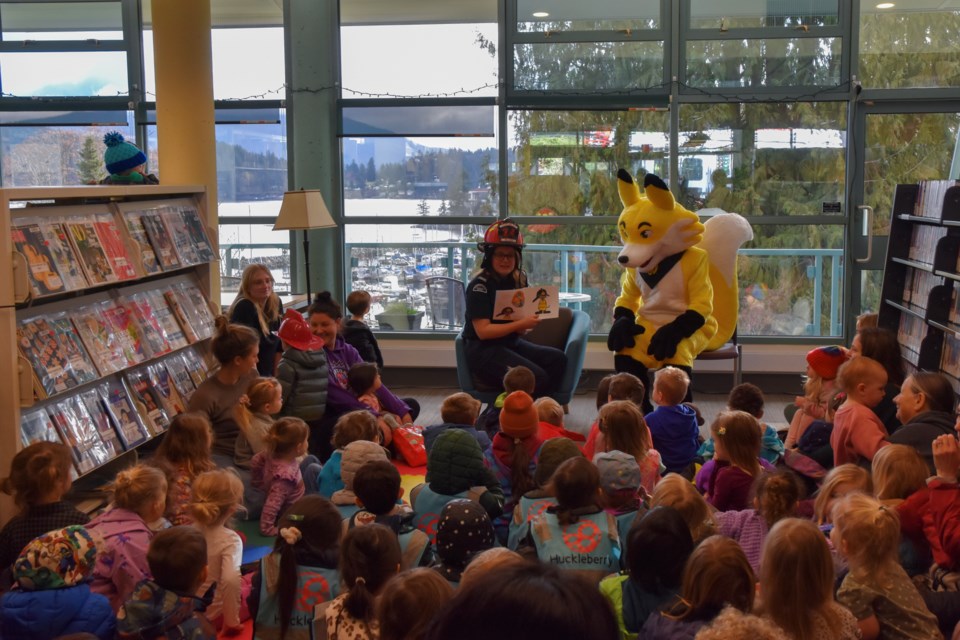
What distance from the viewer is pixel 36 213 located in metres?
4.61

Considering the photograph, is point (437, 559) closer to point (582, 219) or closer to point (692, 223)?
point (692, 223)

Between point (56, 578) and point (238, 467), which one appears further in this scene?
point (238, 467)

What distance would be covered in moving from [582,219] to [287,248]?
2.47 m

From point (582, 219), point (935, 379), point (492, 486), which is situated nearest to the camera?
point (492, 486)

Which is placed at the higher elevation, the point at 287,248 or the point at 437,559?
the point at 287,248

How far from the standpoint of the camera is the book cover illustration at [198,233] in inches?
237

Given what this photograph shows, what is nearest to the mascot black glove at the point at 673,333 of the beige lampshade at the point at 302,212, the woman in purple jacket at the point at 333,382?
the woman in purple jacket at the point at 333,382

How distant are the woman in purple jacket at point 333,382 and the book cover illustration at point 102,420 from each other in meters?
1.09

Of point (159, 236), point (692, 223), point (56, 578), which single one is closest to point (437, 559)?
point (56, 578)

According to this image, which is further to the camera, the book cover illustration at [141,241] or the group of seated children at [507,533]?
the book cover illustration at [141,241]

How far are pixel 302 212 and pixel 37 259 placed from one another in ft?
9.55

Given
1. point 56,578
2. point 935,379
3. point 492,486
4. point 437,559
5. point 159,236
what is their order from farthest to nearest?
point 159,236, point 935,379, point 492,486, point 437,559, point 56,578

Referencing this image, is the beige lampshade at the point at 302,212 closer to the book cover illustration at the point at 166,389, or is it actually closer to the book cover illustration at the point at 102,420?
the book cover illustration at the point at 166,389

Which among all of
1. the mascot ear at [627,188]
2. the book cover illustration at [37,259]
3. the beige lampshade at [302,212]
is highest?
the mascot ear at [627,188]
